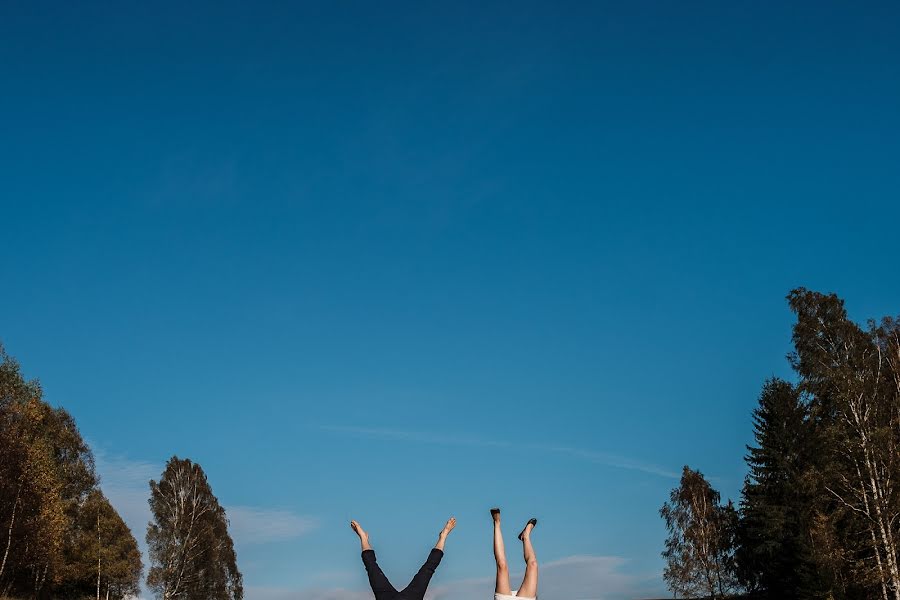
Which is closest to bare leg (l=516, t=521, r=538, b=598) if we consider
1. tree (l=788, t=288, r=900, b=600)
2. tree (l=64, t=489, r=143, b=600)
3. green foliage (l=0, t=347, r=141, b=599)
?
tree (l=788, t=288, r=900, b=600)

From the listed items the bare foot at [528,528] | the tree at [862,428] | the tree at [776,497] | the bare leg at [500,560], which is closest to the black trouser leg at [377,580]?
the bare leg at [500,560]

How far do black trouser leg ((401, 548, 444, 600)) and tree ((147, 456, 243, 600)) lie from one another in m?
53.1

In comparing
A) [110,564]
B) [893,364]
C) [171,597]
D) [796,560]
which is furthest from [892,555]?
[110,564]

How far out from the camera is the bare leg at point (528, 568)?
324 inches

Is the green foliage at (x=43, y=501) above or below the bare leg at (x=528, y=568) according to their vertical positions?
above

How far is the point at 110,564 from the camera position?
57.2 metres

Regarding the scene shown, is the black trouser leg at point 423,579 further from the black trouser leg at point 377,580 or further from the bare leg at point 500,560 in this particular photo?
the bare leg at point 500,560

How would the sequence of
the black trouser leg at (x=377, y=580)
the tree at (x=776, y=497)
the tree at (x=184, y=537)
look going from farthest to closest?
the tree at (x=184, y=537) < the tree at (x=776, y=497) < the black trouser leg at (x=377, y=580)

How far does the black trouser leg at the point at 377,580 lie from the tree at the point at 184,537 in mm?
52749

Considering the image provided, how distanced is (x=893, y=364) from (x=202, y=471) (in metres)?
46.9

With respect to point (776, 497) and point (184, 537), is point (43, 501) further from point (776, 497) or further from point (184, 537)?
point (776, 497)

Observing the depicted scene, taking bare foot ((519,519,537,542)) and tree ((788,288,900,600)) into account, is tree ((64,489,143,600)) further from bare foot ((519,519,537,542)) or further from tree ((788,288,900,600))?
bare foot ((519,519,537,542))

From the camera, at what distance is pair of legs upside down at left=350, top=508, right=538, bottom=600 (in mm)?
8180

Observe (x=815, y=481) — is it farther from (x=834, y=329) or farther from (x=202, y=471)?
(x=202, y=471)
